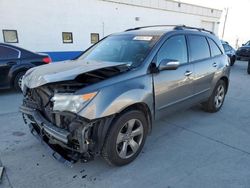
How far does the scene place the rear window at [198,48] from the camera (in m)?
3.96

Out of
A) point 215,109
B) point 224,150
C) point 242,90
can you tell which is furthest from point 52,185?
point 242,90

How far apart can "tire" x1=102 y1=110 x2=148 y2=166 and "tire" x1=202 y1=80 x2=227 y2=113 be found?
7.56 ft

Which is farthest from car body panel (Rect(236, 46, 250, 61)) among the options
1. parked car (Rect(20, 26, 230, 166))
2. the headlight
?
the headlight

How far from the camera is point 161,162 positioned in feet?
10.1

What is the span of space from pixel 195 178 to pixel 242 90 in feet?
18.8

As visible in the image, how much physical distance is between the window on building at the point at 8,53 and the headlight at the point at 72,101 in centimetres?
464

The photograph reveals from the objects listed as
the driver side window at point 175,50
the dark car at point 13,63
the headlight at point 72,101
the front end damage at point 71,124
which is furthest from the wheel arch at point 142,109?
the dark car at point 13,63

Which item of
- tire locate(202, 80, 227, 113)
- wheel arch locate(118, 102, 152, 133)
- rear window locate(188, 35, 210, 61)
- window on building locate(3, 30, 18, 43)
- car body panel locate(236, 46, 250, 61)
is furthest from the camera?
car body panel locate(236, 46, 250, 61)

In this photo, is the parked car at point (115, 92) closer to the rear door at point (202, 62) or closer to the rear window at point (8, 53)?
the rear door at point (202, 62)

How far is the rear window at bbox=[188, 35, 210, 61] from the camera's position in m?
3.96

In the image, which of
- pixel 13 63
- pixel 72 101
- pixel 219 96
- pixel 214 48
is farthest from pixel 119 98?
pixel 13 63

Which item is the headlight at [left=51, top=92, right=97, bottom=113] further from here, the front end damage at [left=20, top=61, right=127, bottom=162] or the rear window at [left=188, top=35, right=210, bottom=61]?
the rear window at [left=188, top=35, right=210, bottom=61]

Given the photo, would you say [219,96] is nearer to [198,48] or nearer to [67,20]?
[198,48]

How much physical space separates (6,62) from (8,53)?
0.29 meters
